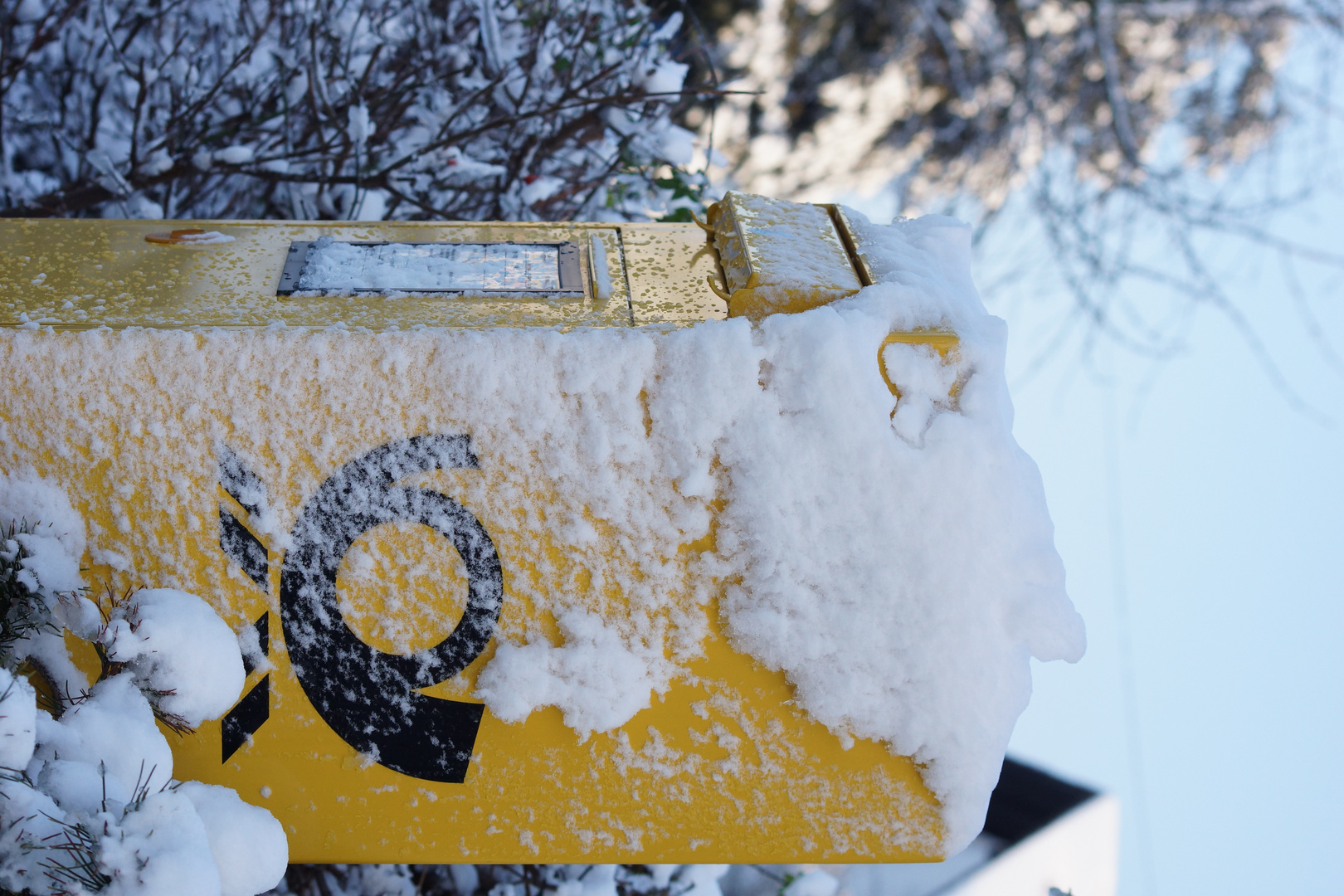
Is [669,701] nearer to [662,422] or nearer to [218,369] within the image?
[662,422]

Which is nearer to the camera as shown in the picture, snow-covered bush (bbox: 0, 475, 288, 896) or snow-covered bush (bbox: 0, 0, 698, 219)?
snow-covered bush (bbox: 0, 475, 288, 896)

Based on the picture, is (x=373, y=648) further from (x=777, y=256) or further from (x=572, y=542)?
(x=777, y=256)

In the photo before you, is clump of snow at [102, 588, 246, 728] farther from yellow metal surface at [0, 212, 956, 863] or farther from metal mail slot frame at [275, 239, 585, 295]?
metal mail slot frame at [275, 239, 585, 295]

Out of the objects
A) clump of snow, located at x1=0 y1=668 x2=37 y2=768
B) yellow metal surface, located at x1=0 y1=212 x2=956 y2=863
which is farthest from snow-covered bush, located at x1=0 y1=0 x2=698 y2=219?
clump of snow, located at x1=0 y1=668 x2=37 y2=768

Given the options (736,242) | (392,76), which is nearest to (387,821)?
(736,242)

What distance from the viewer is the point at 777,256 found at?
1.14 meters

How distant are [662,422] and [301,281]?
51 cm

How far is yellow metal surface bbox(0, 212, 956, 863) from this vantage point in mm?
981

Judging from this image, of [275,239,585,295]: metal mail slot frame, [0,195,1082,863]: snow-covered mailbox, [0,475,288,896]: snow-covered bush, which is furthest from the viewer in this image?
[275,239,585,295]: metal mail slot frame

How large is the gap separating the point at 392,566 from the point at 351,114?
976 millimetres

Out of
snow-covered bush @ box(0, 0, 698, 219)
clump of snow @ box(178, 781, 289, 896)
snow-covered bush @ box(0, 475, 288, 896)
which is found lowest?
clump of snow @ box(178, 781, 289, 896)

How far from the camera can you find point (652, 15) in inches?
96.5

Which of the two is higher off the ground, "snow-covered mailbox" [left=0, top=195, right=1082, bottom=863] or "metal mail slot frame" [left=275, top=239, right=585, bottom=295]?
"metal mail slot frame" [left=275, top=239, right=585, bottom=295]

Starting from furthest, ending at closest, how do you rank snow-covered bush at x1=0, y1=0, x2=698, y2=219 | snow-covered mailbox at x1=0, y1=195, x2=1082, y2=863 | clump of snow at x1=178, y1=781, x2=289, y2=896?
1. snow-covered bush at x1=0, y1=0, x2=698, y2=219
2. snow-covered mailbox at x1=0, y1=195, x2=1082, y2=863
3. clump of snow at x1=178, y1=781, x2=289, y2=896
